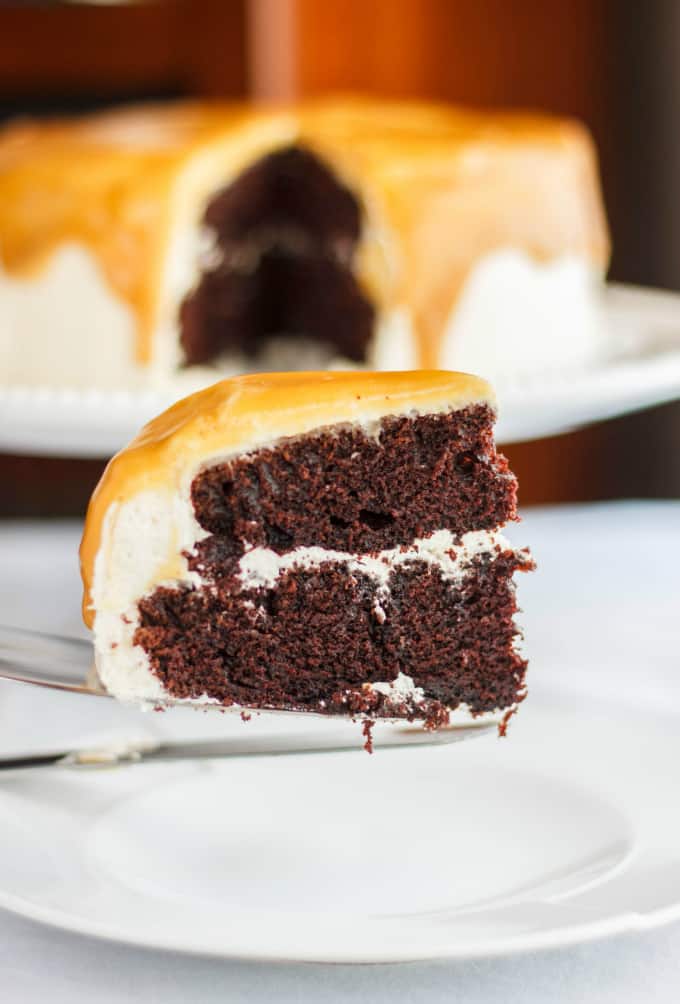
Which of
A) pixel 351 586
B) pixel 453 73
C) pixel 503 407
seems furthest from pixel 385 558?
pixel 453 73

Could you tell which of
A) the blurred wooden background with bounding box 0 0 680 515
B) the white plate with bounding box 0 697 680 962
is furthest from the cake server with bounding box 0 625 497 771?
the blurred wooden background with bounding box 0 0 680 515

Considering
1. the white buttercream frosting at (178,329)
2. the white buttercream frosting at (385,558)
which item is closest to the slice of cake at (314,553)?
the white buttercream frosting at (385,558)

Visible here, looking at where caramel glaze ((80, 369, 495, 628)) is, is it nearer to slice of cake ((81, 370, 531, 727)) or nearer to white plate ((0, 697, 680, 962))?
slice of cake ((81, 370, 531, 727))

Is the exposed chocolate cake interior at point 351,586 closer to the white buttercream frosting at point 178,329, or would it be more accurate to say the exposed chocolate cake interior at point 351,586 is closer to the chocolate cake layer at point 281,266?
the white buttercream frosting at point 178,329

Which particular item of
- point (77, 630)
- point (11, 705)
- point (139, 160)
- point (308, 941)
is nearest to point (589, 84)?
point (139, 160)

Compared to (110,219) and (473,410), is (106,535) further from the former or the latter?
(110,219)

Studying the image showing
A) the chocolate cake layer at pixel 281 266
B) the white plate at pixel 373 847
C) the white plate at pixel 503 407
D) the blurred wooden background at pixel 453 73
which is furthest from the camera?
the blurred wooden background at pixel 453 73
